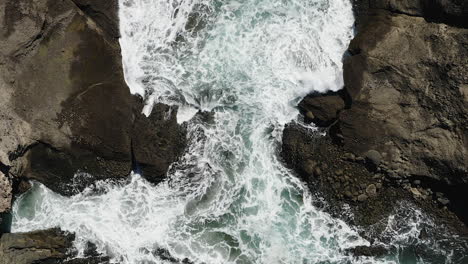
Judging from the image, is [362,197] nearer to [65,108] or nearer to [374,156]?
[374,156]

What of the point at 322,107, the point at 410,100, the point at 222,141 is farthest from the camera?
the point at 222,141

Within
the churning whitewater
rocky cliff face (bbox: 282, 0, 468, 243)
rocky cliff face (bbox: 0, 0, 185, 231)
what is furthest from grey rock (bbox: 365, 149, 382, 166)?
rocky cliff face (bbox: 0, 0, 185, 231)

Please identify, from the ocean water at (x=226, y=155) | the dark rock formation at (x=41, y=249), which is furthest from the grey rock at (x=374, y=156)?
the dark rock formation at (x=41, y=249)

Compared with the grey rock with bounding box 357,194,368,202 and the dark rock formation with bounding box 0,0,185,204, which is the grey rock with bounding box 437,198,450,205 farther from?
the dark rock formation with bounding box 0,0,185,204

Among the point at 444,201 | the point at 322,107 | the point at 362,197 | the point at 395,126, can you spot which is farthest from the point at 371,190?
the point at 322,107

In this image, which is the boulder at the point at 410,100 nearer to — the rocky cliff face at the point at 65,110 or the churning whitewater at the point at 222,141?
the churning whitewater at the point at 222,141

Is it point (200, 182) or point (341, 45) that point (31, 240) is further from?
point (341, 45)
